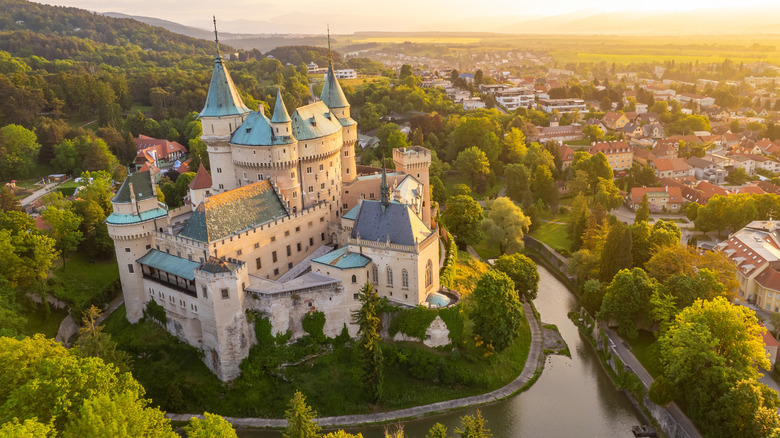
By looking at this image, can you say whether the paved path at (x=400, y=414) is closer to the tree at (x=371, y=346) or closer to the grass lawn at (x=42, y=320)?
the tree at (x=371, y=346)

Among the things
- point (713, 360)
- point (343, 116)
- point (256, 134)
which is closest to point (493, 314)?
point (713, 360)

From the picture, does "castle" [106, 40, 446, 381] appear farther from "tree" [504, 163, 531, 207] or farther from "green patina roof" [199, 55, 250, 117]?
"tree" [504, 163, 531, 207]

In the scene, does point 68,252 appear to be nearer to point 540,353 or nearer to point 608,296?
point 540,353

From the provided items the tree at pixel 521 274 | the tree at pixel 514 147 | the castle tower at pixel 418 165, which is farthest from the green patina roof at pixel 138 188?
the tree at pixel 514 147

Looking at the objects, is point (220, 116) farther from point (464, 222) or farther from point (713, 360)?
point (713, 360)

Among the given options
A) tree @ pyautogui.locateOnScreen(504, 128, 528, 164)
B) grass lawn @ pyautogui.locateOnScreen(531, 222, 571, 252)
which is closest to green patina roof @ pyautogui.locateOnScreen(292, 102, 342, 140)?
grass lawn @ pyautogui.locateOnScreen(531, 222, 571, 252)
